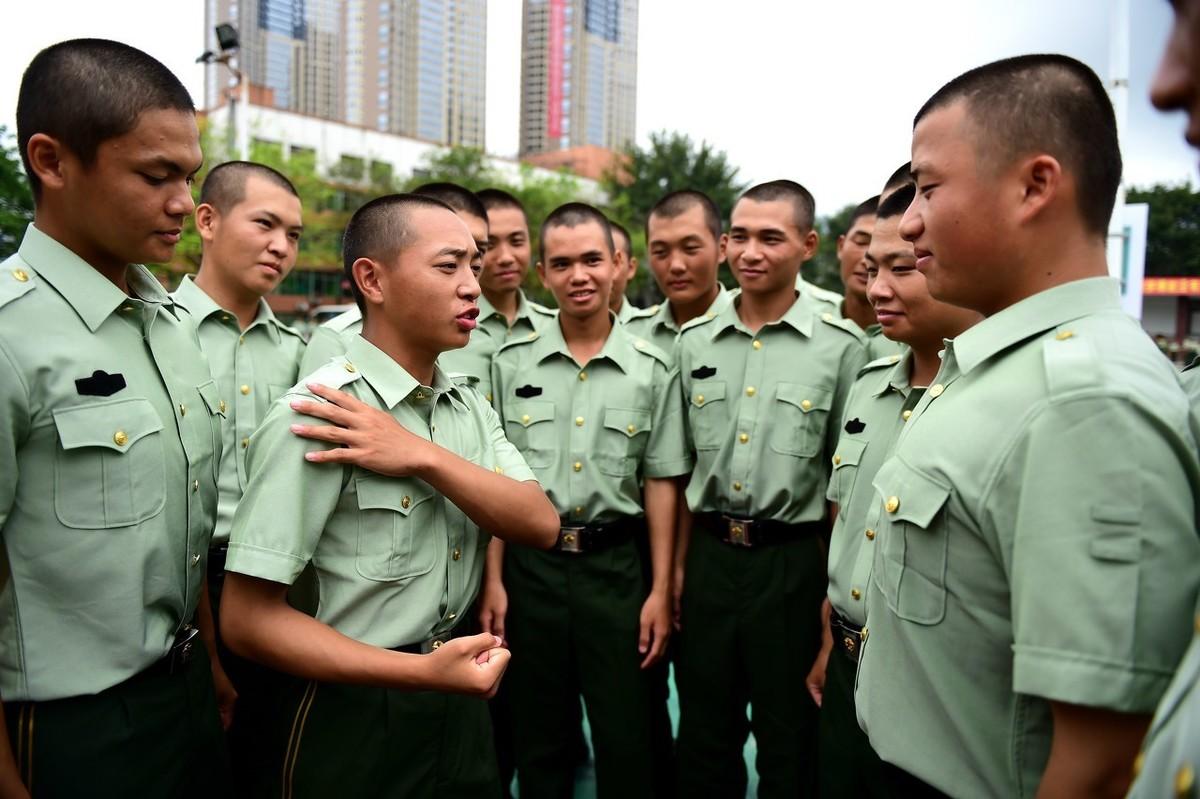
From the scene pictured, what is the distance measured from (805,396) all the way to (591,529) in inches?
41.3

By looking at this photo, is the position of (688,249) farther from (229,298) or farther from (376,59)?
(376,59)

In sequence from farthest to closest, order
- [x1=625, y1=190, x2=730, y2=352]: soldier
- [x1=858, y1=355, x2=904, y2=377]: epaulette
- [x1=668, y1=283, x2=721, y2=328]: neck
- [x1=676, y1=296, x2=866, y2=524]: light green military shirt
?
[x1=668, y1=283, x2=721, y2=328]: neck < [x1=625, y1=190, x2=730, y2=352]: soldier < [x1=676, y1=296, x2=866, y2=524]: light green military shirt < [x1=858, y1=355, x2=904, y2=377]: epaulette

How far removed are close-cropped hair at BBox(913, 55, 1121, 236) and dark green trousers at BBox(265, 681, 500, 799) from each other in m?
1.78

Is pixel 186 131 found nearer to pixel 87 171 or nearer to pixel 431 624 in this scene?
pixel 87 171

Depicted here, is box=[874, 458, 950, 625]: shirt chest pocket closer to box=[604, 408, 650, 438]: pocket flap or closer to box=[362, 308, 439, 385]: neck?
box=[362, 308, 439, 385]: neck

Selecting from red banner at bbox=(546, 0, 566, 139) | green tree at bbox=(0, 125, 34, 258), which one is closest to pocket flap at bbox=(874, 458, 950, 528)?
green tree at bbox=(0, 125, 34, 258)

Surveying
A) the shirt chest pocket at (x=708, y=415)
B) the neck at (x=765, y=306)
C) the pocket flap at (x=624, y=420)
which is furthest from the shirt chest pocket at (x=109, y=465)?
the neck at (x=765, y=306)

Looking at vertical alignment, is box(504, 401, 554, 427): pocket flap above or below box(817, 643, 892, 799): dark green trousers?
above

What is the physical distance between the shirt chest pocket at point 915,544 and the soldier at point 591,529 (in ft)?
5.90

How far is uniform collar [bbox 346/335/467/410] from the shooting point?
2.11 meters

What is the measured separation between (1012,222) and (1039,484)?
19.6 inches

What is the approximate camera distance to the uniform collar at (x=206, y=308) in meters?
3.43

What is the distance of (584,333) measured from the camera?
3.57 meters

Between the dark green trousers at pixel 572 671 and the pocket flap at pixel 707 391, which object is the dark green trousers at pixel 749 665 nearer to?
the dark green trousers at pixel 572 671
